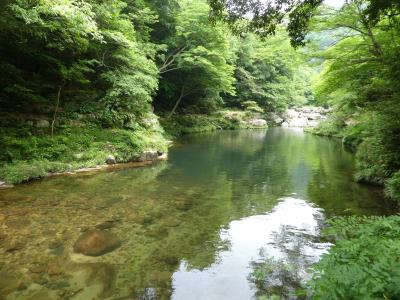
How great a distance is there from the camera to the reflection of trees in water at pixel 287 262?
15.2 feet

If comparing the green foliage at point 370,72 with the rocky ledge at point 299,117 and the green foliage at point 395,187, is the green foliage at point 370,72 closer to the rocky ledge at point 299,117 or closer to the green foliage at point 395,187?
the green foliage at point 395,187

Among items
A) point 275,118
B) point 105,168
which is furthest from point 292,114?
point 105,168

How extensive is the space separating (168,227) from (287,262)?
2639 mm

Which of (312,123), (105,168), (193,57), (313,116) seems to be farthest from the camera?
(313,116)

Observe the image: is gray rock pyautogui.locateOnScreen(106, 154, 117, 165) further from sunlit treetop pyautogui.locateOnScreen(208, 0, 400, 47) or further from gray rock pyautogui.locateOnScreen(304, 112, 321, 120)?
gray rock pyautogui.locateOnScreen(304, 112, 321, 120)

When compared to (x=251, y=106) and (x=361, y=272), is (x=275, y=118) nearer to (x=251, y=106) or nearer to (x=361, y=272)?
(x=251, y=106)

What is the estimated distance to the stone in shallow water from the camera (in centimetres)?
571

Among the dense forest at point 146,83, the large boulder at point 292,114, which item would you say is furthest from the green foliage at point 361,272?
the large boulder at point 292,114

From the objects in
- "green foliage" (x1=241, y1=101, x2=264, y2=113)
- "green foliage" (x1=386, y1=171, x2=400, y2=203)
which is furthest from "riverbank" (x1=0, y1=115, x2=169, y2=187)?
"green foliage" (x1=241, y1=101, x2=264, y2=113)

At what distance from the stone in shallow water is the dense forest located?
3517 millimetres

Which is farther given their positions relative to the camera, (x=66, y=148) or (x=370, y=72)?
(x=66, y=148)

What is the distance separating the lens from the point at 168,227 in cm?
686

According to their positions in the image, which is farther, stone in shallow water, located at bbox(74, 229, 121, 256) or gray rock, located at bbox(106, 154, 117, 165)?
gray rock, located at bbox(106, 154, 117, 165)

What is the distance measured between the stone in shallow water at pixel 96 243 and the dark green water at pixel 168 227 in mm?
146
